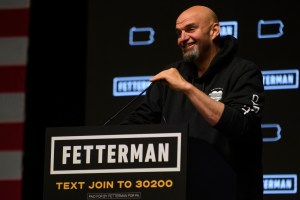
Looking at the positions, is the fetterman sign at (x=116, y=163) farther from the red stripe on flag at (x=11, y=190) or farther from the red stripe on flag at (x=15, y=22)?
the red stripe on flag at (x=15, y=22)

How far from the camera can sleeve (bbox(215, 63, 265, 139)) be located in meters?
2.80

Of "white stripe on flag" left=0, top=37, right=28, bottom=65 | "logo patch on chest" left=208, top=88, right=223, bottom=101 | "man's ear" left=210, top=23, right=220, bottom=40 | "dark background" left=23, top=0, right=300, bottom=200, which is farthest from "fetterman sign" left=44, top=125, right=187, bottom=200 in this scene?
"white stripe on flag" left=0, top=37, right=28, bottom=65

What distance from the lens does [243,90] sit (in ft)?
9.76

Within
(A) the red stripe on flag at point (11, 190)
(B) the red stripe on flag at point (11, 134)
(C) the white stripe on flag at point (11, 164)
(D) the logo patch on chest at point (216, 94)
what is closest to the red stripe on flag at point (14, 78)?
(B) the red stripe on flag at point (11, 134)

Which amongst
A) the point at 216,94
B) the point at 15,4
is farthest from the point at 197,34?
the point at 15,4

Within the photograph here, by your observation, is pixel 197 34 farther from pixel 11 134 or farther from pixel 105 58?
pixel 11 134

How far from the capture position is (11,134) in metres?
4.58

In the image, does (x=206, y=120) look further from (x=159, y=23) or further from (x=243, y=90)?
(x=159, y=23)

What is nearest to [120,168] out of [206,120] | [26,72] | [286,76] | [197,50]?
[206,120]

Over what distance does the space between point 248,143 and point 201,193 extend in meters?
0.22

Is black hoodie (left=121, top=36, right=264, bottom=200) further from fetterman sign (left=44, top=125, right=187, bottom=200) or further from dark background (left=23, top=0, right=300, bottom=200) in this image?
dark background (left=23, top=0, right=300, bottom=200)

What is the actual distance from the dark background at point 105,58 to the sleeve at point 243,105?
1.12 m

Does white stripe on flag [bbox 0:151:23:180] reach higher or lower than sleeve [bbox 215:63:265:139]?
lower

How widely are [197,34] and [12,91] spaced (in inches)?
65.8
